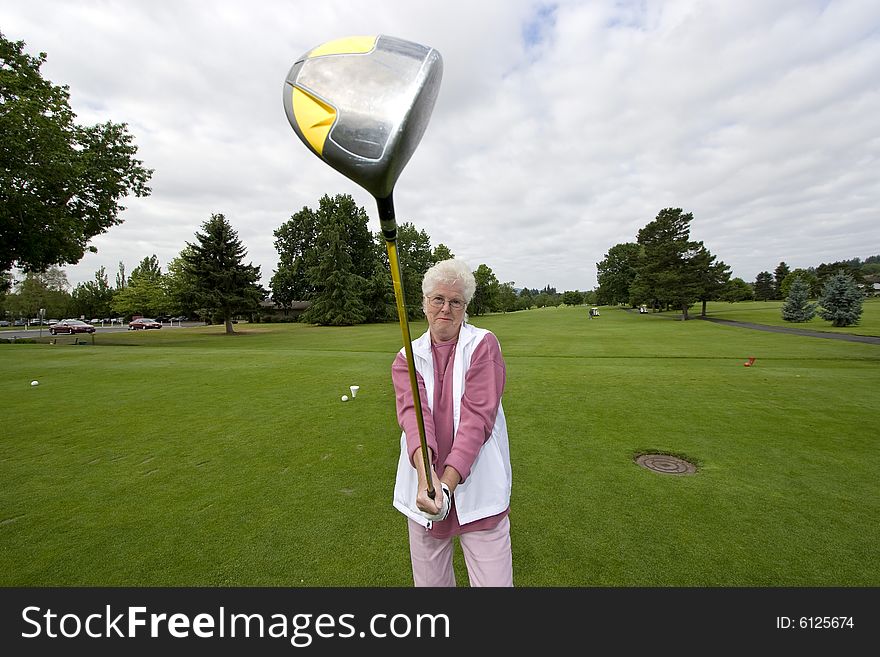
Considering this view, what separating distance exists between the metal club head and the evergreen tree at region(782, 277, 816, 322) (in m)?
51.4

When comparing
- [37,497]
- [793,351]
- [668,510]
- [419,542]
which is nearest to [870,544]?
[668,510]

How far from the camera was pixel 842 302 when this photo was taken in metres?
31.4

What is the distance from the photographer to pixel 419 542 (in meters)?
2.40

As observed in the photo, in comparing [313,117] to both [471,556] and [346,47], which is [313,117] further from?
[471,556]

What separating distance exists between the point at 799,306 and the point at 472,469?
51200 mm

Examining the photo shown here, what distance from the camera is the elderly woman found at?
219 cm

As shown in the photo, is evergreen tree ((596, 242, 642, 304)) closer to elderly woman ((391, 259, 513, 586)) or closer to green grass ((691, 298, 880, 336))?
green grass ((691, 298, 880, 336))

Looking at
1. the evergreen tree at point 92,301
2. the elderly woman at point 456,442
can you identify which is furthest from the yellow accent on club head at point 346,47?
the evergreen tree at point 92,301

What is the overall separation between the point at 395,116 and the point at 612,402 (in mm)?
9254

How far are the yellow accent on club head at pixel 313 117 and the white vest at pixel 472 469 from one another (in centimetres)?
128

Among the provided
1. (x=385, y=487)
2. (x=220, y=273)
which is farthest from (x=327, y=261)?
(x=385, y=487)

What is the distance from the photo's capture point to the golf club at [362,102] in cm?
147

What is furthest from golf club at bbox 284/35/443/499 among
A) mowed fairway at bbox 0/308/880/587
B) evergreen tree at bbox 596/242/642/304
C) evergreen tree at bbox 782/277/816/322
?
evergreen tree at bbox 596/242/642/304
